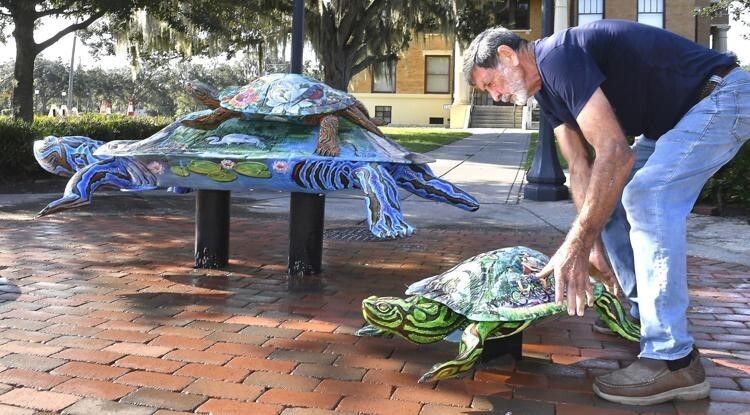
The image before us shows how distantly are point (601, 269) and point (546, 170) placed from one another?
6.20m

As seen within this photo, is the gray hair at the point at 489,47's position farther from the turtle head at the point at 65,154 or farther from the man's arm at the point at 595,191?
the turtle head at the point at 65,154

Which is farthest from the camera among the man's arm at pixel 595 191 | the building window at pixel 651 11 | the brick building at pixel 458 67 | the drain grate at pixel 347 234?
the building window at pixel 651 11

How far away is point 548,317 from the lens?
9.45ft

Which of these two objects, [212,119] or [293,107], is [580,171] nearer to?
[293,107]

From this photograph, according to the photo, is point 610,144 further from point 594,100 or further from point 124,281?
point 124,281

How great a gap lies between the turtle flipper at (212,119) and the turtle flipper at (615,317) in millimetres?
2654

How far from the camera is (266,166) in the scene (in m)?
4.28

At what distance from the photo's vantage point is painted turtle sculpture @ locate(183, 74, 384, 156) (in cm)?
439

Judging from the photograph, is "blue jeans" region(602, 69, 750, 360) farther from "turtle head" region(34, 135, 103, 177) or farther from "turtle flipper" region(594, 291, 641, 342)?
"turtle head" region(34, 135, 103, 177)

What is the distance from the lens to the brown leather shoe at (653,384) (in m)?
2.72

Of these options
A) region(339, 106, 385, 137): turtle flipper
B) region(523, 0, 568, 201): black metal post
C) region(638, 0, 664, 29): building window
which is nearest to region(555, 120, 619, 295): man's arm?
region(339, 106, 385, 137): turtle flipper

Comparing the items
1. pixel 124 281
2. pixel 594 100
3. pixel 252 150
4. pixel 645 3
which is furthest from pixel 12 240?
pixel 645 3

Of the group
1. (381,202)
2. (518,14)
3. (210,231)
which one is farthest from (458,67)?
(381,202)

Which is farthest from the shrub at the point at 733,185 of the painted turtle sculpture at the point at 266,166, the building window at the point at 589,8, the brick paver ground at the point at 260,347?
the building window at the point at 589,8
